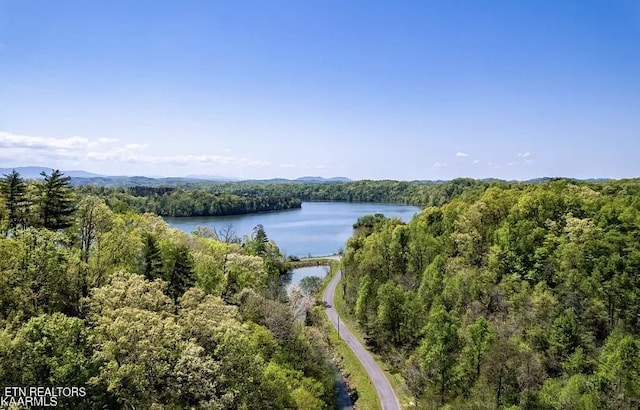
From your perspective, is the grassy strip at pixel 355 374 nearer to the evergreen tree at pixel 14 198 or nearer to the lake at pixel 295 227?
the evergreen tree at pixel 14 198

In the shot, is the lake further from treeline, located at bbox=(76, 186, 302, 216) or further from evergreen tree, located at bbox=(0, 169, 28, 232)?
evergreen tree, located at bbox=(0, 169, 28, 232)

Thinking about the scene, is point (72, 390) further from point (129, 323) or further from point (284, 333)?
point (284, 333)

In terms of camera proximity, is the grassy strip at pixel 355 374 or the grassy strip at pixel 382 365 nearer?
the grassy strip at pixel 355 374

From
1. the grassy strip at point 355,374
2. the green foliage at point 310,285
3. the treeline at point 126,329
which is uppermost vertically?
the treeline at point 126,329

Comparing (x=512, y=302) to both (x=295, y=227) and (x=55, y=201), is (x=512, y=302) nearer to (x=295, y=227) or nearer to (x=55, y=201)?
(x=55, y=201)

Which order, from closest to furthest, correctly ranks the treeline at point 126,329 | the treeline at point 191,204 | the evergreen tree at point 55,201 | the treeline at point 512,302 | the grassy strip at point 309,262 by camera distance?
the treeline at point 126,329 → the treeline at point 512,302 → the evergreen tree at point 55,201 → the grassy strip at point 309,262 → the treeline at point 191,204

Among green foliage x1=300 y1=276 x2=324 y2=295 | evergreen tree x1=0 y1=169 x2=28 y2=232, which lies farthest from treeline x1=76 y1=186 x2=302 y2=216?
evergreen tree x1=0 y1=169 x2=28 y2=232

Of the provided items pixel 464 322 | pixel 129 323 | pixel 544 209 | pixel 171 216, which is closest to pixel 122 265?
pixel 129 323

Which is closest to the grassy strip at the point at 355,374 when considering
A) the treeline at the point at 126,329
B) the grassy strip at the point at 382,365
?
the grassy strip at the point at 382,365
